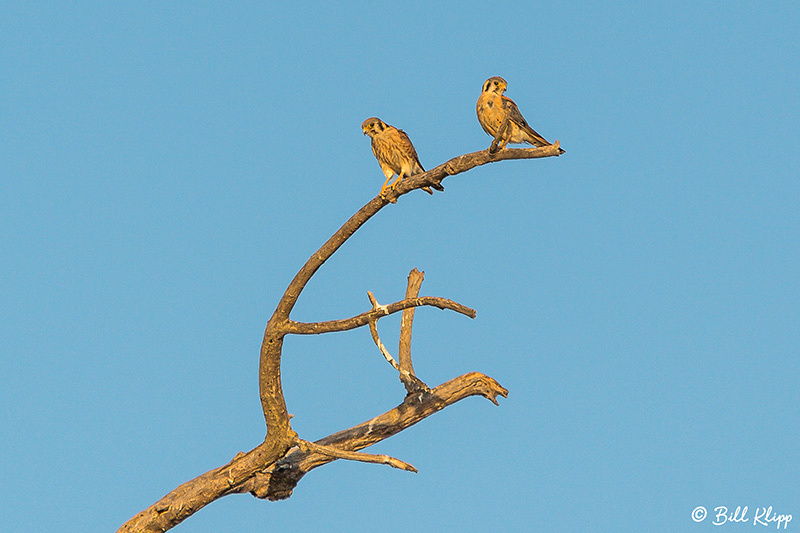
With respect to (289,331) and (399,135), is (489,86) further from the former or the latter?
(289,331)

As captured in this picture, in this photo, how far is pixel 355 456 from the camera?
7996 millimetres

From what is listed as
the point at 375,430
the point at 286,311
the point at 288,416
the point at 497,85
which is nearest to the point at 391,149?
the point at 497,85

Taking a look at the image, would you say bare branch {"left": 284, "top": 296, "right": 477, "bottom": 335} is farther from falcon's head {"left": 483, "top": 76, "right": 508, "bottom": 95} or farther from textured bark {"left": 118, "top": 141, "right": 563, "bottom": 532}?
falcon's head {"left": 483, "top": 76, "right": 508, "bottom": 95}

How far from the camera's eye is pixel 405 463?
24.6 feet

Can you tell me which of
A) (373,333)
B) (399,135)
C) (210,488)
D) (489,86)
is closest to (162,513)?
(210,488)

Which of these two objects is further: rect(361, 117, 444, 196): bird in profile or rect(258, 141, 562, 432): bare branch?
rect(361, 117, 444, 196): bird in profile

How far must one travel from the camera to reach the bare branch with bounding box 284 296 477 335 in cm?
811

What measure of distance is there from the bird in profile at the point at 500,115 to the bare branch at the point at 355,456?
9.15 feet

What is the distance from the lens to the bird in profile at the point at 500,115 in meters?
8.01

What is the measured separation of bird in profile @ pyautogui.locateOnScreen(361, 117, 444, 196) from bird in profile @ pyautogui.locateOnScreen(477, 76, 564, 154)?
899 mm

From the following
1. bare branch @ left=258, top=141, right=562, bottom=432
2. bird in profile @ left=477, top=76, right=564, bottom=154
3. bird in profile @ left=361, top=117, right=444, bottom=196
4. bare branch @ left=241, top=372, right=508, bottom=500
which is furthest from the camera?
bare branch @ left=241, top=372, right=508, bottom=500

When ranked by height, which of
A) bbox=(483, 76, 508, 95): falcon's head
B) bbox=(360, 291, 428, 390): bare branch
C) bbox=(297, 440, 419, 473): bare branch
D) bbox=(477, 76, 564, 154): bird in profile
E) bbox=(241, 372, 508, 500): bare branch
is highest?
bbox=(483, 76, 508, 95): falcon's head

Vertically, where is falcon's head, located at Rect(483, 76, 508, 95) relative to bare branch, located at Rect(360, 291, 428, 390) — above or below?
above

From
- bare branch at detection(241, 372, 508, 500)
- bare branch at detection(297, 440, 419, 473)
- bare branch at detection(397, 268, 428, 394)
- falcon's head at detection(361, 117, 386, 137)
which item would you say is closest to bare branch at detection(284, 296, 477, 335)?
bare branch at detection(297, 440, 419, 473)
